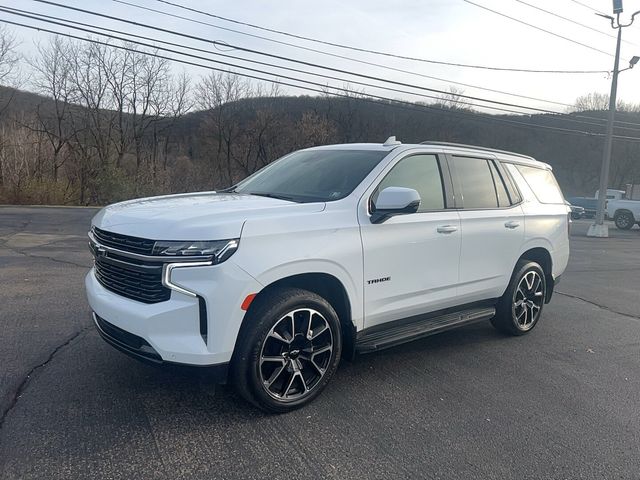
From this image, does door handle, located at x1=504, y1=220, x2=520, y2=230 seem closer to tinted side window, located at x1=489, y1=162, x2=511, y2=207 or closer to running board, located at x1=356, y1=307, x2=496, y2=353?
tinted side window, located at x1=489, y1=162, x2=511, y2=207

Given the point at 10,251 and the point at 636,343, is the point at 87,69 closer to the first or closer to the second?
the point at 10,251

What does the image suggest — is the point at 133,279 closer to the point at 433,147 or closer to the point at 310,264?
the point at 310,264

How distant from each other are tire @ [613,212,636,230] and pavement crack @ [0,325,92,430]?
2718 cm

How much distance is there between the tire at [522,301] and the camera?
5.05m

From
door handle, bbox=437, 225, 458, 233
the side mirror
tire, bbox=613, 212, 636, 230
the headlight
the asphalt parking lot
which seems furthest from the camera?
tire, bbox=613, 212, 636, 230

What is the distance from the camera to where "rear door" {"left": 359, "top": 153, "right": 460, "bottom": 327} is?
3650 mm

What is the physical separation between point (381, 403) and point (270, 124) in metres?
60.0

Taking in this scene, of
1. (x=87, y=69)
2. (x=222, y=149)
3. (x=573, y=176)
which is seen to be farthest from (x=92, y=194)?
(x=573, y=176)

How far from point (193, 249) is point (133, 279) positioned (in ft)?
1.72

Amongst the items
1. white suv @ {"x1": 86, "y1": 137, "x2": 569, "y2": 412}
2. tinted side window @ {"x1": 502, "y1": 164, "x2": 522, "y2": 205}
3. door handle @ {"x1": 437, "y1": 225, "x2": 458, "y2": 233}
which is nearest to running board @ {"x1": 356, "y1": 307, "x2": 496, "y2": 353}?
white suv @ {"x1": 86, "y1": 137, "x2": 569, "y2": 412}

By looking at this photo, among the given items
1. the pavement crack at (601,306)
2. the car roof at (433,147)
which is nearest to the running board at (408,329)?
the car roof at (433,147)

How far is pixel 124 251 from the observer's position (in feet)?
Result: 10.1

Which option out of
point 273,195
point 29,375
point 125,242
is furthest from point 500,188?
point 29,375

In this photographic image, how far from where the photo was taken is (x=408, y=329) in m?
3.99
